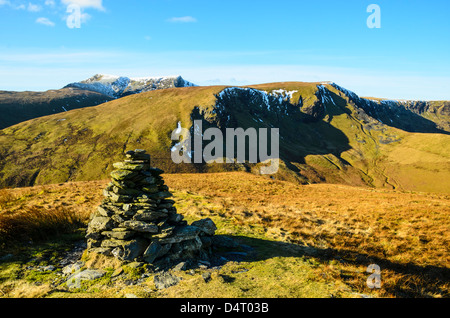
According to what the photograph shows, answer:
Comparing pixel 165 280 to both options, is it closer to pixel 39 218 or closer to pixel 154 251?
pixel 154 251

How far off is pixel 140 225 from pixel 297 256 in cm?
851

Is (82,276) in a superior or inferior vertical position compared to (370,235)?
superior

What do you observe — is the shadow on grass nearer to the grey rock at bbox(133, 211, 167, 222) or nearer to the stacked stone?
the stacked stone

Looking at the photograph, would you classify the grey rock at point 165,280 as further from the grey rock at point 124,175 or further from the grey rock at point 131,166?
the grey rock at point 131,166

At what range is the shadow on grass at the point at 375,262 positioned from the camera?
9.99 metres

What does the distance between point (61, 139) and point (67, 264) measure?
554 feet

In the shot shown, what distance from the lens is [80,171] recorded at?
12731 centimetres

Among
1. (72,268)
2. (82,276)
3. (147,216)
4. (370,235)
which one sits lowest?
(370,235)

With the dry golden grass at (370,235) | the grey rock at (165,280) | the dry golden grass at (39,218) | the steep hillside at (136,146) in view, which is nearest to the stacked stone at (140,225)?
the grey rock at (165,280)

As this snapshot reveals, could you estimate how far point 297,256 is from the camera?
1313cm

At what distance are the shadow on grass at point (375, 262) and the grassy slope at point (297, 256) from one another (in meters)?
0.05

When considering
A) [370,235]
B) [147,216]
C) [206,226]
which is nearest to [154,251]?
[147,216]

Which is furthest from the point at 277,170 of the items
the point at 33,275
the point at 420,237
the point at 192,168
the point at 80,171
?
the point at 33,275

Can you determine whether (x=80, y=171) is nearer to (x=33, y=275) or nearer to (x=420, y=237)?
(x=33, y=275)
